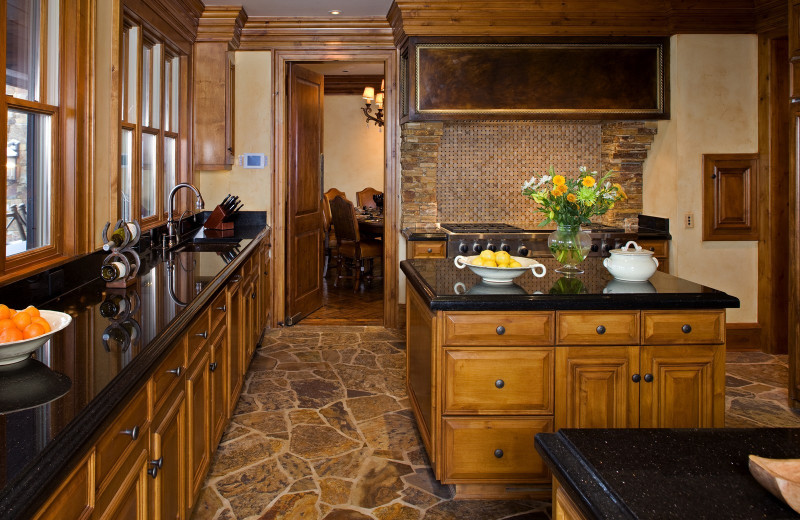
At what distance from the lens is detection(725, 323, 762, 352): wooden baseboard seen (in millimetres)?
5531

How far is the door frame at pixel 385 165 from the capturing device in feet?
20.1

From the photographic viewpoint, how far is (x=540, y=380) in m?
2.82

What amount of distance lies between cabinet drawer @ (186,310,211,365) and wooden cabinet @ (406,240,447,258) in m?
2.91

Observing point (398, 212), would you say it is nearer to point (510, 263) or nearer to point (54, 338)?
point (510, 263)

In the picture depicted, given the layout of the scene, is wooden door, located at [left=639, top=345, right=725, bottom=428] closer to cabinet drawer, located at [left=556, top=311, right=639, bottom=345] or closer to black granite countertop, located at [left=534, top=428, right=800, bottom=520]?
A: cabinet drawer, located at [left=556, top=311, right=639, bottom=345]

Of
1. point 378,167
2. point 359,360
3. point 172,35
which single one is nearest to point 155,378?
point 359,360

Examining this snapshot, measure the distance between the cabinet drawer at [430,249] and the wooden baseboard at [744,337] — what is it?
2.37 meters

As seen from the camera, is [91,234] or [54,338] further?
[91,234]

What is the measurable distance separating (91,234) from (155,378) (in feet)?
5.42

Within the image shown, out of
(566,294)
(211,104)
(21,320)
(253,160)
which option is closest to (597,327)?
(566,294)

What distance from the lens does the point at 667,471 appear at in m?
1.18

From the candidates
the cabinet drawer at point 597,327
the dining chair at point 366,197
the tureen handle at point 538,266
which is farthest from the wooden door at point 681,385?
the dining chair at point 366,197

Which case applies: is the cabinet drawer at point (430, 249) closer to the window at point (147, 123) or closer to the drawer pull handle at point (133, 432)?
the window at point (147, 123)

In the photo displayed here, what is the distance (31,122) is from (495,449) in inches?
92.8
